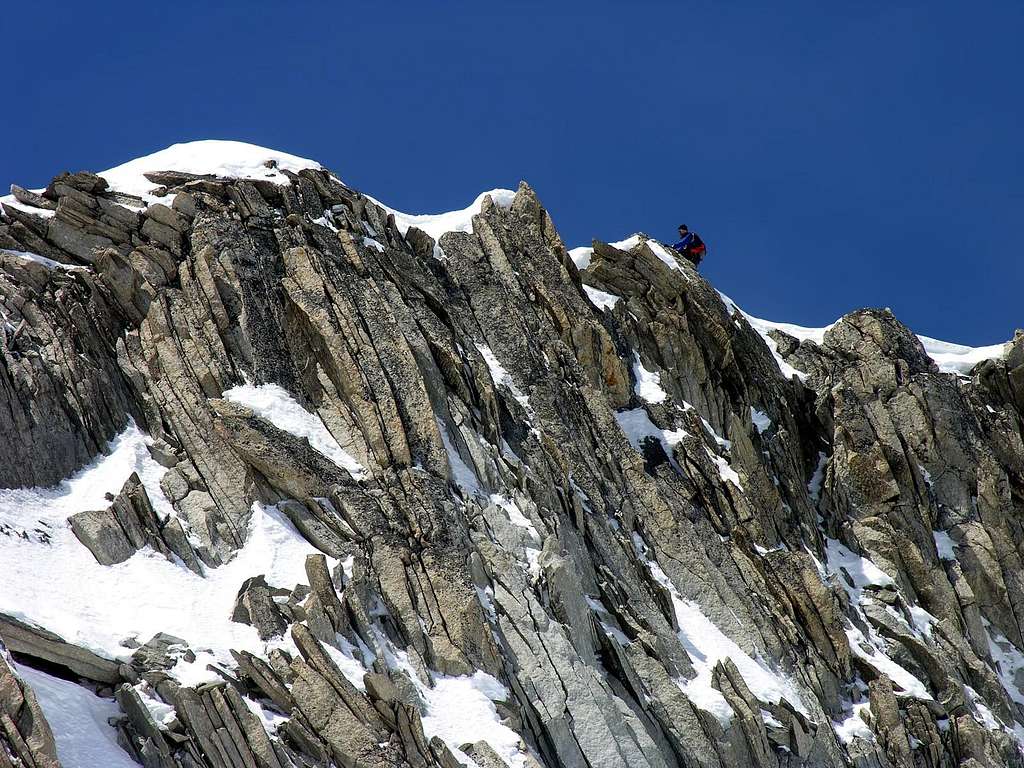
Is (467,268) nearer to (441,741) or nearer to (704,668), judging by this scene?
(704,668)

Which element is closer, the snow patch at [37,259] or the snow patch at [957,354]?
the snow patch at [37,259]

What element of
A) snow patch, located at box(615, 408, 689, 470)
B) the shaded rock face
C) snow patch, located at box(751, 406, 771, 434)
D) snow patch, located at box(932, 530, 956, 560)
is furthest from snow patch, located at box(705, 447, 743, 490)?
snow patch, located at box(932, 530, 956, 560)

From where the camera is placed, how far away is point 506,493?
125ft

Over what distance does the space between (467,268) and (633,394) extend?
26.5 feet

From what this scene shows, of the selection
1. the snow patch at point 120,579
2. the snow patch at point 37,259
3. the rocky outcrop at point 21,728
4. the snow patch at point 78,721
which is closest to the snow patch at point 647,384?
the snow patch at point 120,579

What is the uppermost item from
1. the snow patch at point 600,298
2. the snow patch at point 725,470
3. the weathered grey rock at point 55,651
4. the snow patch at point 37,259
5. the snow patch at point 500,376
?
the snow patch at point 600,298

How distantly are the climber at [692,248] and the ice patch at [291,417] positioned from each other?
23683mm

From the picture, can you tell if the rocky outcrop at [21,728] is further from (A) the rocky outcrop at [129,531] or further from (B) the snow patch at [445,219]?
(B) the snow patch at [445,219]

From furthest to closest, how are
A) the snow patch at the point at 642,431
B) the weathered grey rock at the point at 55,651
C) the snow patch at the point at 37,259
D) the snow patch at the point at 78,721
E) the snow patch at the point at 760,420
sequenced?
the snow patch at the point at 760,420
the snow patch at the point at 642,431
the snow patch at the point at 37,259
the weathered grey rock at the point at 55,651
the snow patch at the point at 78,721

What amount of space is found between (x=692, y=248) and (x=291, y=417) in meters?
24.8

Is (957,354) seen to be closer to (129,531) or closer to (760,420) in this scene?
(760,420)

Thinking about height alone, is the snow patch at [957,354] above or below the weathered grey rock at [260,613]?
above

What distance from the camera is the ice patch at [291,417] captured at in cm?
3653

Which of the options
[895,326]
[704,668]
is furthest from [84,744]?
[895,326]
